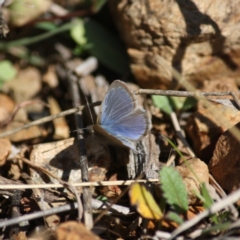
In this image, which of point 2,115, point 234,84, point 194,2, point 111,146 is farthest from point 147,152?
point 2,115

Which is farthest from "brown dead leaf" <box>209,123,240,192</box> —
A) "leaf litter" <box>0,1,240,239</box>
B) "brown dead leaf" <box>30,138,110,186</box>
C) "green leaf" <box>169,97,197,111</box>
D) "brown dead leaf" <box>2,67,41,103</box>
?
"brown dead leaf" <box>2,67,41,103</box>

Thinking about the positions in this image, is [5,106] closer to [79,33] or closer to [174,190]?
[79,33]

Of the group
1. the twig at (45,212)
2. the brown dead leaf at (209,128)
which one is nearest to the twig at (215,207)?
the twig at (45,212)

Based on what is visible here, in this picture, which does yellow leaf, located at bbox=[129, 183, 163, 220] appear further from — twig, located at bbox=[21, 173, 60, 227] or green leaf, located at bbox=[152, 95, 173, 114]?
green leaf, located at bbox=[152, 95, 173, 114]

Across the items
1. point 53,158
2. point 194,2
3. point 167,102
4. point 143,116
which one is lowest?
point 53,158

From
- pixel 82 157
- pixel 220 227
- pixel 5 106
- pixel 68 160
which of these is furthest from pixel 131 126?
pixel 5 106

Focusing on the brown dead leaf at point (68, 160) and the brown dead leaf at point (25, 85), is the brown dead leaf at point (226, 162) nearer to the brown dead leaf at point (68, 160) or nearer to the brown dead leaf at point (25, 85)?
the brown dead leaf at point (68, 160)

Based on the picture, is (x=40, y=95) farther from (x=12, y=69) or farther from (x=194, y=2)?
(x=194, y=2)
